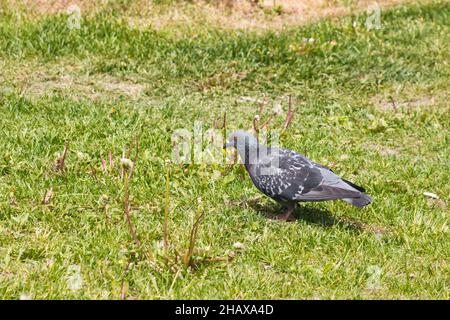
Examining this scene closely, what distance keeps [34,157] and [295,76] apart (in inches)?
153

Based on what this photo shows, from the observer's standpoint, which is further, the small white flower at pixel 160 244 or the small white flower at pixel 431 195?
the small white flower at pixel 431 195

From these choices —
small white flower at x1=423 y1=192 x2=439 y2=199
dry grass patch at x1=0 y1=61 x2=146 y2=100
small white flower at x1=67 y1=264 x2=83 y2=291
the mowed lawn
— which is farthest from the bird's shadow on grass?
dry grass patch at x1=0 y1=61 x2=146 y2=100

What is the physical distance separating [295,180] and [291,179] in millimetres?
32

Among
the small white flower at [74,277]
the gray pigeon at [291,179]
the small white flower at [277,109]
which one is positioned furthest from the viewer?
the small white flower at [277,109]

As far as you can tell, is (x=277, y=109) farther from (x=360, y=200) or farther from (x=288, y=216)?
(x=360, y=200)

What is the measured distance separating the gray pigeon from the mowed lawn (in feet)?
0.88

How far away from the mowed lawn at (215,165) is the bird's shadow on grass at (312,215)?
23 millimetres

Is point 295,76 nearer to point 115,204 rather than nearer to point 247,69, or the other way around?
point 247,69

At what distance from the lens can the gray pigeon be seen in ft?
20.5

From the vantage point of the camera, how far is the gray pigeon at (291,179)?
625cm

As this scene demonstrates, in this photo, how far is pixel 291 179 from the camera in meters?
6.40

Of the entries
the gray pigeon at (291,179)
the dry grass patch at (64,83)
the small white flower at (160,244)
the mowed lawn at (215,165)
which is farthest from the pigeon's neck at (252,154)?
the dry grass patch at (64,83)

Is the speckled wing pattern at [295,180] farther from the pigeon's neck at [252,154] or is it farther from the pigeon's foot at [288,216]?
the pigeon's foot at [288,216]

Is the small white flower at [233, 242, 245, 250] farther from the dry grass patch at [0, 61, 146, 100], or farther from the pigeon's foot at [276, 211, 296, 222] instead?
the dry grass patch at [0, 61, 146, 100]
